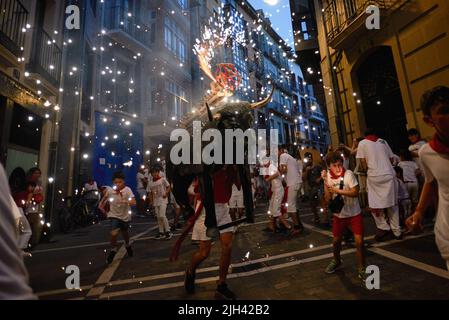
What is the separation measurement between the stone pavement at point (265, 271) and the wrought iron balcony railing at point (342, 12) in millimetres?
7342

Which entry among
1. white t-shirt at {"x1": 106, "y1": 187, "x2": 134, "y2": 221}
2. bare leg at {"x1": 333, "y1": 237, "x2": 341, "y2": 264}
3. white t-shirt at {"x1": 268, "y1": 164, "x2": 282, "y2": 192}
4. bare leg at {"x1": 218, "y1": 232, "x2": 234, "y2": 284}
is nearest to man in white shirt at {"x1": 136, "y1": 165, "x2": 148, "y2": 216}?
white t-shirt at {"x1": 106, "y1": 187, "x2": 134, "y2": 221}

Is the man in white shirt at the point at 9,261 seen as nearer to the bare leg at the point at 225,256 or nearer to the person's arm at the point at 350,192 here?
the bare leg at the point at 225,256

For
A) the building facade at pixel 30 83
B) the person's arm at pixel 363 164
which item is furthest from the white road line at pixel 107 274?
the person's arm at pixel 363 164

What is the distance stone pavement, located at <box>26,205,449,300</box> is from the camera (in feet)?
10.3

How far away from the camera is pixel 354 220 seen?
3.60m

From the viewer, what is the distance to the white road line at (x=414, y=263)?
3293 mm

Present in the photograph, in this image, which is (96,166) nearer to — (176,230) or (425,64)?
(176,230)

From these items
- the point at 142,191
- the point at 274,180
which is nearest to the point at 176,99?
the point at 142,191

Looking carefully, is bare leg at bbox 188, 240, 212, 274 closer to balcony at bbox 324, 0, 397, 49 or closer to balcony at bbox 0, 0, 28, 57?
balcony at bbox 0, 0, 28, 57

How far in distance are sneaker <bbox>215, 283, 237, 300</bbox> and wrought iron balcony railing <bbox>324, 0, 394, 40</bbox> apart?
9.45 metres

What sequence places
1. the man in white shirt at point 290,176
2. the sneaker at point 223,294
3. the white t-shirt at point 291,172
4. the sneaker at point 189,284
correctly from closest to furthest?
1. the sneaker at point 223,294
2. the sneaker at point 189,284
3. the man in white shirt at point 290,176
4. the white t-shirt at point 291,172

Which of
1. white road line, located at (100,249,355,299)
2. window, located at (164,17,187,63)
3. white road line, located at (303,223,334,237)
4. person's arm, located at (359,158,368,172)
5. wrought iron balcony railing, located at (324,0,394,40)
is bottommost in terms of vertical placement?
white road line, located at (100,249,355,299)

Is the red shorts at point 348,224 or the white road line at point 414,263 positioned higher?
the red shorts at point 348,224
